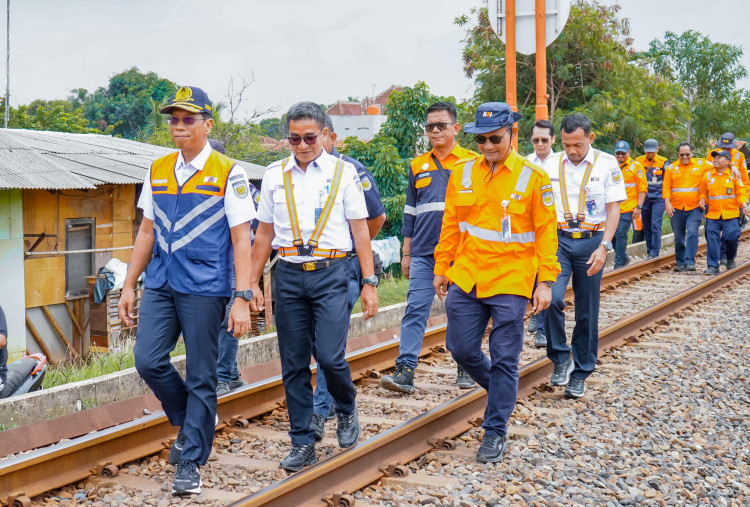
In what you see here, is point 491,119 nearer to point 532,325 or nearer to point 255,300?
point 255,300

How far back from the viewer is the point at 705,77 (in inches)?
2274

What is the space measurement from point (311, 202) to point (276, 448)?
1.69m

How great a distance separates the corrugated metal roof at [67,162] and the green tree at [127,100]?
42.5 metres

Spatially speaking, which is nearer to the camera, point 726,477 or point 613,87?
point 726,477

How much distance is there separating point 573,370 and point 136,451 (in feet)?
11.7

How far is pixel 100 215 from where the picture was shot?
13.8 metres

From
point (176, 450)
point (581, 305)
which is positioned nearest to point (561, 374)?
point (581, 305)

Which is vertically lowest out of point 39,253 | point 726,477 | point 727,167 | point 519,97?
point 726,477

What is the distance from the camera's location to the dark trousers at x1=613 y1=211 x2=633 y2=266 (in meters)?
14.6

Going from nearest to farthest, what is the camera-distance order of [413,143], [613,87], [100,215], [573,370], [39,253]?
[573,370] → [39,253] → [100,215] → [413,143] → [613,87]

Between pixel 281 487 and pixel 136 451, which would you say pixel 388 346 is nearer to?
pixel 136 451

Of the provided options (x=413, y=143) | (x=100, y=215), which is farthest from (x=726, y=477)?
(x=413, y=143)

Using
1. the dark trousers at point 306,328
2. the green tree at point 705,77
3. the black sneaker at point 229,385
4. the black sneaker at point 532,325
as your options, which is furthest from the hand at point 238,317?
the green tree at point 705,77

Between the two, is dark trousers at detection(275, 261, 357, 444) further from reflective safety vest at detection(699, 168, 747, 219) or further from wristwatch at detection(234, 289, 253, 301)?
reflective safety vest at detection(699, 168, 747, 219)
